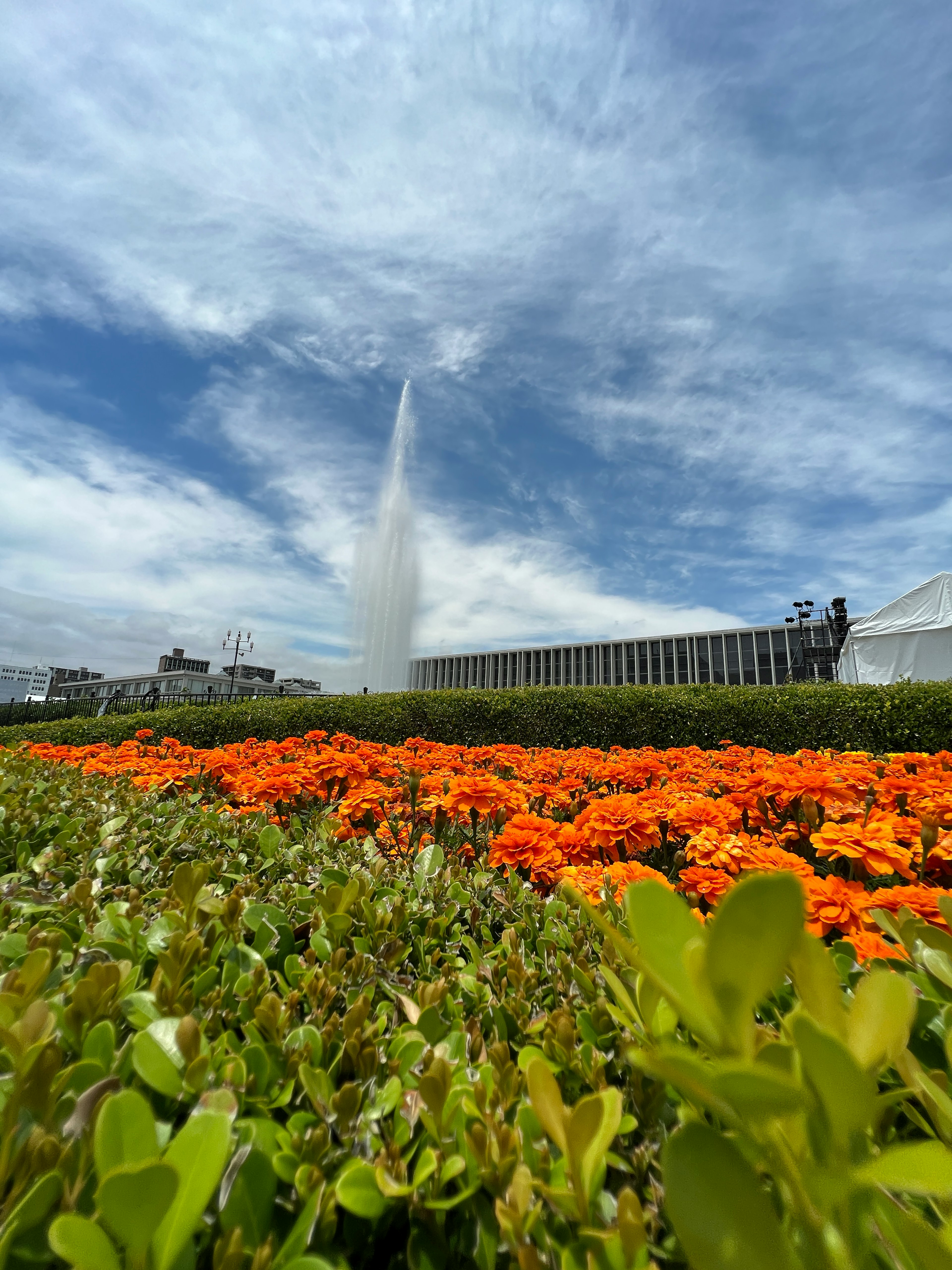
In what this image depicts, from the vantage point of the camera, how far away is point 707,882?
6.27ft

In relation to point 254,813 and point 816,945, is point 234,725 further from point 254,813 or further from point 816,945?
point 816,945

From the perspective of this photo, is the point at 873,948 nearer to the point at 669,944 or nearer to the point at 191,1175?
the point at 669,944

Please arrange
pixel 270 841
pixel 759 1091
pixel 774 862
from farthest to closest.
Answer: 1. pixel 270 841
2. pixel 774 862
3. pixel 759 1091

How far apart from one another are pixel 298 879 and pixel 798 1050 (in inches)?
64.1

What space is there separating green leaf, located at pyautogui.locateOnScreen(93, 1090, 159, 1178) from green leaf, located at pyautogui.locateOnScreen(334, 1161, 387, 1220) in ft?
0.68

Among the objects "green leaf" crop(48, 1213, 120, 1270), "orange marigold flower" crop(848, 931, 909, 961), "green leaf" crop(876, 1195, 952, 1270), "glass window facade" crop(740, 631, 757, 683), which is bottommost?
"green leaf" crop(48, 1213, 120, 1270)

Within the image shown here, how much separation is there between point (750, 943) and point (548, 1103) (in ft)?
1.03

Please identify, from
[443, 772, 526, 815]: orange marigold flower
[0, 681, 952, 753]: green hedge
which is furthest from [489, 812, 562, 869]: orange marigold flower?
[0, 681, 952, 753]: green hedge

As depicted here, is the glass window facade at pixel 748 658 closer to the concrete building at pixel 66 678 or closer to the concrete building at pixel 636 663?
the concrete building at pixel 636 663

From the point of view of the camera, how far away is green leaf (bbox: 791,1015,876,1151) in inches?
16.2

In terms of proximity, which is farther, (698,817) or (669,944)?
(698,817)

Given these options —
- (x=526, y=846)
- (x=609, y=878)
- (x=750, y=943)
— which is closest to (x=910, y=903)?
(x=609, y=878)

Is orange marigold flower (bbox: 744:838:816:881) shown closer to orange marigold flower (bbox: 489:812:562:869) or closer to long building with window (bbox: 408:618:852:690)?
orange marigold flower (bbox: 489:812:562:869)

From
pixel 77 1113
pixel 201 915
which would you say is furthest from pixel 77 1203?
pixel 201 915
